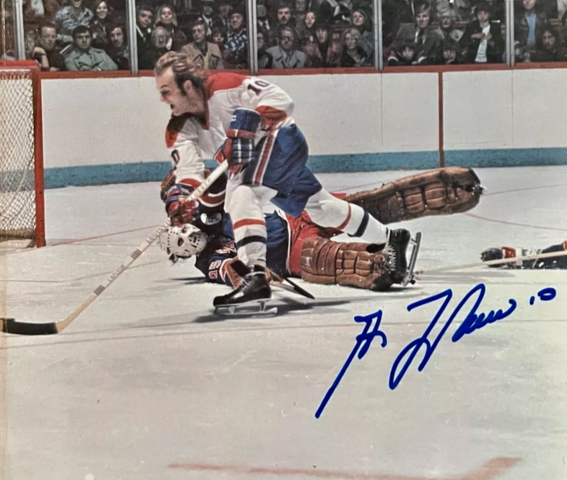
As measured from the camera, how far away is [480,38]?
3.19 meters

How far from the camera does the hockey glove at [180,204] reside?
108 inches

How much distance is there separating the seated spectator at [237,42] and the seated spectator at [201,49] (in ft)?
0.29

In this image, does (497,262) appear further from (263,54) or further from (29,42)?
(29,42)

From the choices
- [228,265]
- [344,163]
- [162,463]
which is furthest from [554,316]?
[162,463]

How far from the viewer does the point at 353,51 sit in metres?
3.53

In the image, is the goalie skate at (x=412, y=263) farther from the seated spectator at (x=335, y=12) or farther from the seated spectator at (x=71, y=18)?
the seated spectator at (x=71, y=18)

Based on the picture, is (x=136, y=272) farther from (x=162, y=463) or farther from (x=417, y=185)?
(x=162, y=463)

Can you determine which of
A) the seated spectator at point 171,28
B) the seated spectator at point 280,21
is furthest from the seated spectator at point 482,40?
the seated spectator at point 171,28

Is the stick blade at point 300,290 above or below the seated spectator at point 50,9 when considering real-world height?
below

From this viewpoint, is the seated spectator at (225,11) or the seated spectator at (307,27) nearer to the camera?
the seated spectator at (225,11)

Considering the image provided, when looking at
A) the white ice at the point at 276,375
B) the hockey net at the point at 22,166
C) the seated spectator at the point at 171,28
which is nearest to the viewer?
the white ice at the point at 276,375

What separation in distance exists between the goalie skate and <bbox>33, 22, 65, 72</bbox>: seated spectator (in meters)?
1.20

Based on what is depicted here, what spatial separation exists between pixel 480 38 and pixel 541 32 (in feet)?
0.86

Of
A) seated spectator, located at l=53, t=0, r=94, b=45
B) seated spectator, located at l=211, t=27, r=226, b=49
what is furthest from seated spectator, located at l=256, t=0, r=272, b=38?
seated spectator, located at l=53, t=0, r=94, b=45
